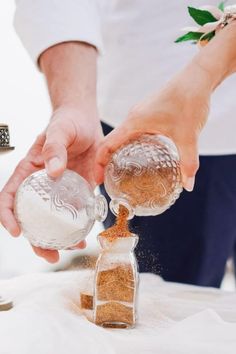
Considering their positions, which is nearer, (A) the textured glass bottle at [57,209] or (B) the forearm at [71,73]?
(A) the textured glass bottle at [57,209]

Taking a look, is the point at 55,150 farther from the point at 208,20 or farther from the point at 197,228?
the point at 197,228

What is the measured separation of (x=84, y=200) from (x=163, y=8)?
619mm

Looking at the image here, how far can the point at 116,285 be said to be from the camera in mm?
991

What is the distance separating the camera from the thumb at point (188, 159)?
951 mm

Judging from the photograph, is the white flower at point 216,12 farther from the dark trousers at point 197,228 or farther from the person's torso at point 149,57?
the dark trousers at point 197,228

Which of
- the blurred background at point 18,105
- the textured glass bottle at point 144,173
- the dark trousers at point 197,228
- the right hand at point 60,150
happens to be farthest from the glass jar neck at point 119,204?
the blurred background at point 18,105

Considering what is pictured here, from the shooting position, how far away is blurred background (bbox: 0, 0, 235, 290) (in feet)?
7.92

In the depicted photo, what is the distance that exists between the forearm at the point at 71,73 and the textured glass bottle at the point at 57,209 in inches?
12.9

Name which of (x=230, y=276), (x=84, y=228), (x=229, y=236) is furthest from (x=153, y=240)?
(x=230, y=276)

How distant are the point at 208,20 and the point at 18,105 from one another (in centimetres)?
153

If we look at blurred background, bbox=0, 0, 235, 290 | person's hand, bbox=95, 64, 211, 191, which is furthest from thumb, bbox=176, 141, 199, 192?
blurred background, bbox=0, 0, 235, 290

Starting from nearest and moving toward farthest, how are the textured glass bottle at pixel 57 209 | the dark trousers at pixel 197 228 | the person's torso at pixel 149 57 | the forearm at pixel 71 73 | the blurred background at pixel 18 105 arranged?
the textured glass bottle at pixel 57 209, the forearm at pixel 71 73, the person's torso at pixel 149 57, the dark trousers at pixel 197 228, the blurred background at pixel 18 105

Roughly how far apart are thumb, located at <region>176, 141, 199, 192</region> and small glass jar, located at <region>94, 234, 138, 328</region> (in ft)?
0.38

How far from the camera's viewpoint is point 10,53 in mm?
2598
